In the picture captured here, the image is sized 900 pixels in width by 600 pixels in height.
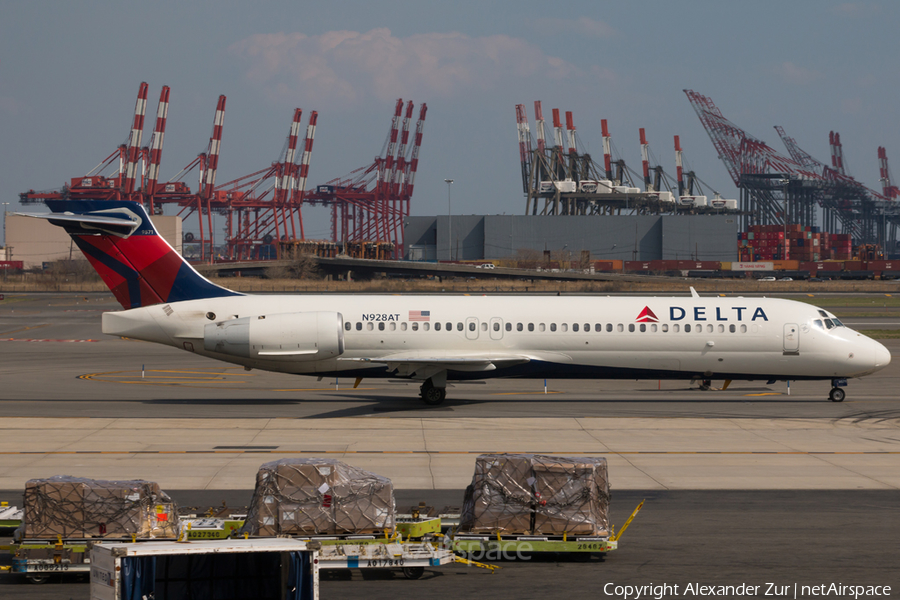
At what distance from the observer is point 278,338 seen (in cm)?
2717

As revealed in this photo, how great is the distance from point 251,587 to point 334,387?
80.0ft

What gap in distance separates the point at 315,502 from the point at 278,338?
16.5 m

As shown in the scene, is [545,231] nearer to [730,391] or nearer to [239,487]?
[730,391]

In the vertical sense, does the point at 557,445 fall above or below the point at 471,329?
below

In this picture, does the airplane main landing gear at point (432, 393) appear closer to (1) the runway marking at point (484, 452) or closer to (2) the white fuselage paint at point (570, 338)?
(2) the white fuselage paint at point (570, 338)

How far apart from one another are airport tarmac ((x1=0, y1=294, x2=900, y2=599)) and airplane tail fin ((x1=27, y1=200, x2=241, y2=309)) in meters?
3.69

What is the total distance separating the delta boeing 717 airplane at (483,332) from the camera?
90.9 feet

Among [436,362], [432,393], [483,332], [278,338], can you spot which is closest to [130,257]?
[278,338]

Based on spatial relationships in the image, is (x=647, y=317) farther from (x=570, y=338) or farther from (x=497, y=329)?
(x=497, y=329)

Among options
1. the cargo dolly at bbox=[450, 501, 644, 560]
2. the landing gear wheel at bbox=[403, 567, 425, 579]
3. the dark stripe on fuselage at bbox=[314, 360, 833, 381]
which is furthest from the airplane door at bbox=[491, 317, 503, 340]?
the landing gear wheel at bbox=[403, 567, 425, 579]

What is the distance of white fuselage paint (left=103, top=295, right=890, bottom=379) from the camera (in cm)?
2780

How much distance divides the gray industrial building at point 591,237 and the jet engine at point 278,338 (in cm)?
15196

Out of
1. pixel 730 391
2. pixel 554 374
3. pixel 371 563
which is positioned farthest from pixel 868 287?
pixel 371 563

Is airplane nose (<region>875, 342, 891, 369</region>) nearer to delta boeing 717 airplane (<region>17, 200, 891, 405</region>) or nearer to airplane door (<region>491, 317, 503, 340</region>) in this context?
delta boeing 717 airplane (<region>17, 200, 891, 405</region>)
